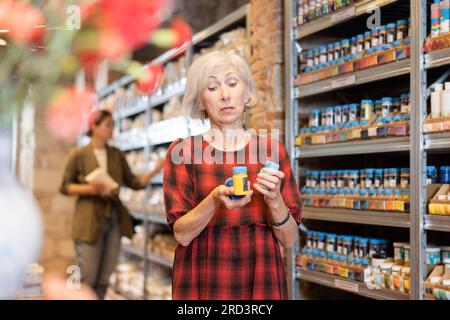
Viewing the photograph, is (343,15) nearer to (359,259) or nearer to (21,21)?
(359,259)

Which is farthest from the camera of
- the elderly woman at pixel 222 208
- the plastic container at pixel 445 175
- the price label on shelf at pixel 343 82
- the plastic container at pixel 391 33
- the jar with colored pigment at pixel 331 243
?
the jar with colored pigment at pixel 331 243

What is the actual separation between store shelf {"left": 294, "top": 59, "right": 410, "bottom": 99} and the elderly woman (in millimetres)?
1202

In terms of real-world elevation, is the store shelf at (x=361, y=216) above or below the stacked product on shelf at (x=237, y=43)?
below

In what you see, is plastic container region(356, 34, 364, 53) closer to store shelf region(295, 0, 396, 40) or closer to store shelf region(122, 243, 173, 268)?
store shelf region(295, 0, 396, 40)

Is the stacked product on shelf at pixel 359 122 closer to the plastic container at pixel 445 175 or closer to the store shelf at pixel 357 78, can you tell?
the store shelf at pixel 357 78

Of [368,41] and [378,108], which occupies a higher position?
[368,41]

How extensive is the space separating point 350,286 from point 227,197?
5.54 feet

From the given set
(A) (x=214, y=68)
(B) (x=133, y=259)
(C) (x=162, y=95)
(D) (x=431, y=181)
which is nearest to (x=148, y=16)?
(A) (x=214, y=68)

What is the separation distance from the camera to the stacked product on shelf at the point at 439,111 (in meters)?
2.27

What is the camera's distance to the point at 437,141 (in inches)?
90.9

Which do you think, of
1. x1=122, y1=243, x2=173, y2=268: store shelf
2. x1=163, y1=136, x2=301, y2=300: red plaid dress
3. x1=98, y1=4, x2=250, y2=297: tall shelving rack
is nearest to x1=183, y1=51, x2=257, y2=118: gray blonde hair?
x1=163, y1=136, x2=301, y2=300: red plaid dress

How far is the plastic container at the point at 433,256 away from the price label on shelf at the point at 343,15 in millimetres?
1139

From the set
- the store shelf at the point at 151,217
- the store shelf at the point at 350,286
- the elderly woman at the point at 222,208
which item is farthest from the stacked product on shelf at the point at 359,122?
the store shelf at the point at 151,217

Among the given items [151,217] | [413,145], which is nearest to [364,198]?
[413,145]
